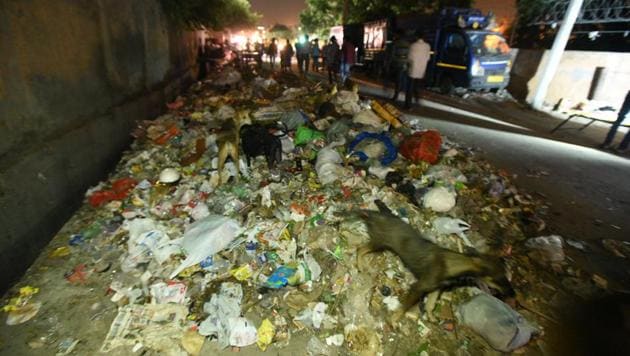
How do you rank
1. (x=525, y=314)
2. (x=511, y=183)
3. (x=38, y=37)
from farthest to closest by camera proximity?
(x=511, y=183) → (x=38, y=37) → (x=525, y=314)

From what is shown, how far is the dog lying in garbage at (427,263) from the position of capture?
231 centimetres

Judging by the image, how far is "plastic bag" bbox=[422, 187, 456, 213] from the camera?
320 centimetres

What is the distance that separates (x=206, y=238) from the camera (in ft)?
8.83

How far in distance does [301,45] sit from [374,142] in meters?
9.03

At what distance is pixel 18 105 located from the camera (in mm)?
2520

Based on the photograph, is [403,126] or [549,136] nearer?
[403,126]

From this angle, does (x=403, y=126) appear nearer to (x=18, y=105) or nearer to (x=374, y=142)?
(x=374, y=142)

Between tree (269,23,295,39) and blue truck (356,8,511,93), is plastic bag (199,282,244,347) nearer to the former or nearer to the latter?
blue truck (356,8,511,93)

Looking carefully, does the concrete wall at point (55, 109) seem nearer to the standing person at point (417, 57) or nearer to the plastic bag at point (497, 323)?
the plastic bag at point (497, 323)

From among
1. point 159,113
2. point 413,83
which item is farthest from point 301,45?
point 159,113

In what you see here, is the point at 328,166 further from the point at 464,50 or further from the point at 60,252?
the point at 464,50

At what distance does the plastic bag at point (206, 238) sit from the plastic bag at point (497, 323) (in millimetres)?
1975

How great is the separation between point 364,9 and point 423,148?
67.5ft

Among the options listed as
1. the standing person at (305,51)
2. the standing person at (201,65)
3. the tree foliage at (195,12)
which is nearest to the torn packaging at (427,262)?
the tree foliage at (195,12)
